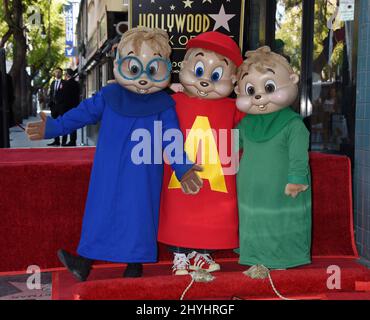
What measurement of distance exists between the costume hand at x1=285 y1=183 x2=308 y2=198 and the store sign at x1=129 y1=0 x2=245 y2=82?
6.38ft

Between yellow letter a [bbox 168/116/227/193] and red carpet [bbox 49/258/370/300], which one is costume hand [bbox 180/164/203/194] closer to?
yellow letter a [bbox 168/116/227/193]

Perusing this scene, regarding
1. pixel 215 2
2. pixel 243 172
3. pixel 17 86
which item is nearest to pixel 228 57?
pixel 243 172

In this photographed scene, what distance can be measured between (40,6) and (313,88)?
18794mm

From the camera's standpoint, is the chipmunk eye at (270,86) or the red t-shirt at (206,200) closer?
the chipmunk eye at (270,86)

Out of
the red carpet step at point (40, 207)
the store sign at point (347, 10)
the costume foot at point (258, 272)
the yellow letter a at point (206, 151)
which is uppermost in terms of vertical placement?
the store sign at point (347, 10)

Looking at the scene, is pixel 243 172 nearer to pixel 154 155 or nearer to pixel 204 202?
pixel 204 202

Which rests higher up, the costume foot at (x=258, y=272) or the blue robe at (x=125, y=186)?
the blue robe at (x=125, y=186)

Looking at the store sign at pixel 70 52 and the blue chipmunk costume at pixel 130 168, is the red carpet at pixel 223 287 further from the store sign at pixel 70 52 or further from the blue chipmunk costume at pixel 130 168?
the store sign at pixel 70 52

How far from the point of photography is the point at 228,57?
134 inches

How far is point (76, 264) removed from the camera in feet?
11.3

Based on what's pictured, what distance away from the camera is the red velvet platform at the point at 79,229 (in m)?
3.14

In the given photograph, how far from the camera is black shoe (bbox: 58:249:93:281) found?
3447 millimetres

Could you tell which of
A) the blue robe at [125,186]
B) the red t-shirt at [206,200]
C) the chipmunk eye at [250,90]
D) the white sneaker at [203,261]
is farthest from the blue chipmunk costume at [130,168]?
→ the chipmunk eye at [250,90]

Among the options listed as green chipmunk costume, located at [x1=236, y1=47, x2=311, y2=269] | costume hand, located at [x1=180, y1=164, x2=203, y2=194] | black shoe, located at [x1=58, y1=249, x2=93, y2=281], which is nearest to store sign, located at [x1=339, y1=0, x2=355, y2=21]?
green chipmunk costume, located at [x1=236, y1=47, x2=311, y2=269]
